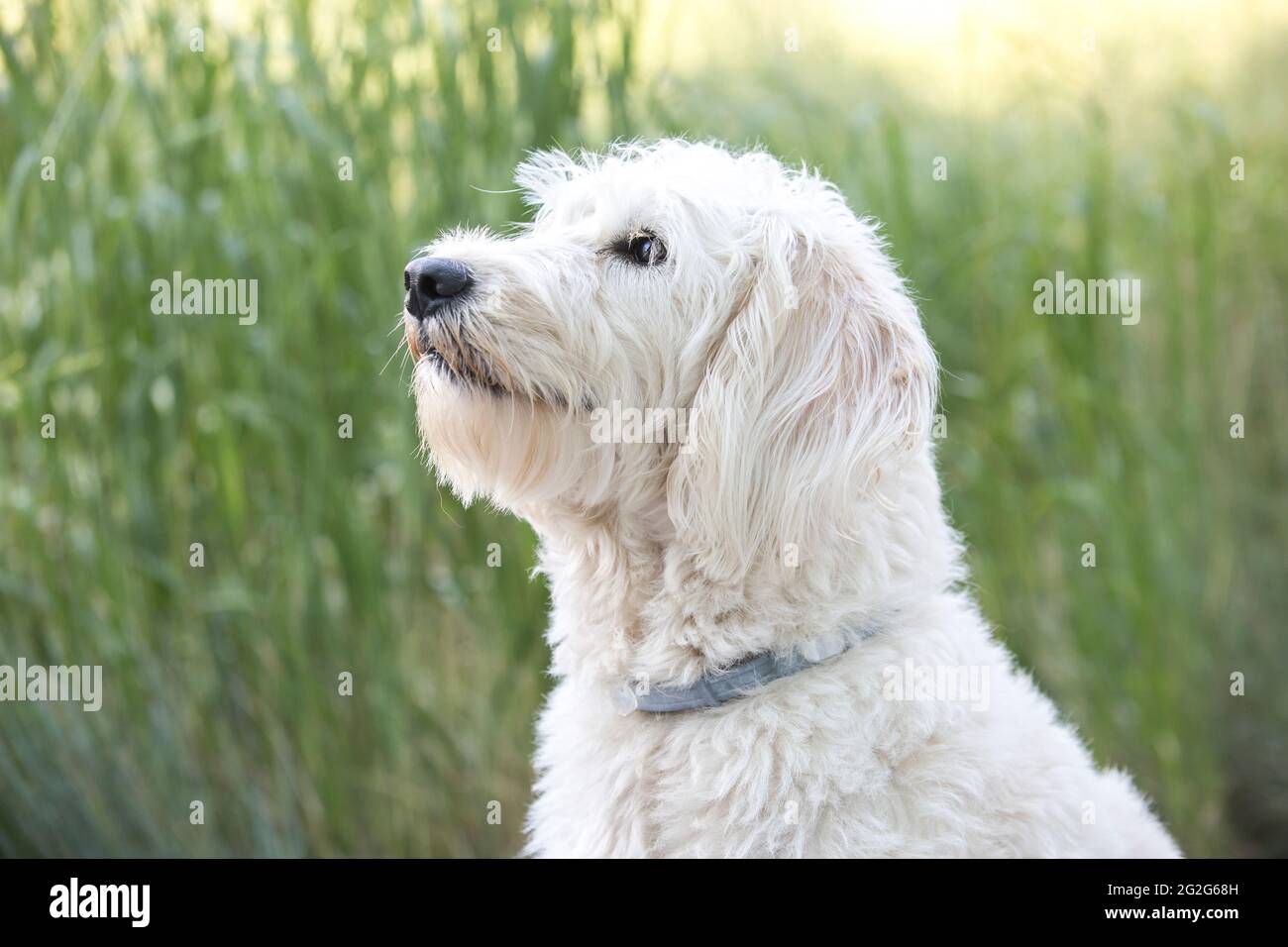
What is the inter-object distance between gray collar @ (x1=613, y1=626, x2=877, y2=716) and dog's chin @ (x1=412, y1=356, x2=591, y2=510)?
0.45 metres

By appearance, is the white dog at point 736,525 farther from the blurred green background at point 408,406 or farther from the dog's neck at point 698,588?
the blurred green background at point 408,406

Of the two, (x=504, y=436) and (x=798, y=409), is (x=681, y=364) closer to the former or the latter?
(x=798, y=409)

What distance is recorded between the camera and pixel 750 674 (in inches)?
86.0

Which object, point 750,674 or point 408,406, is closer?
point 750,674

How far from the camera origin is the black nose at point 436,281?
2162 millimetres

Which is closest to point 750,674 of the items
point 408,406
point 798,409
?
point 798,409

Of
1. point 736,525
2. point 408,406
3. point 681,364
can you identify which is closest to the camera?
point 736,525

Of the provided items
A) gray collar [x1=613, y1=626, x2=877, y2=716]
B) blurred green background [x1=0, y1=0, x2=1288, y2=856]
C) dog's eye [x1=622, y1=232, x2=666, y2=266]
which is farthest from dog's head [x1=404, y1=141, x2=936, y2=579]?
blurred green background [x1=0, y1=0, x2=1288, y2=856]

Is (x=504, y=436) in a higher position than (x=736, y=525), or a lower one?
higher

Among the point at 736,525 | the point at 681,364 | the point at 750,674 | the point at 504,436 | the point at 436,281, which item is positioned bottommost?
the point at 750,674

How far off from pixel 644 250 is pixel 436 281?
43cm

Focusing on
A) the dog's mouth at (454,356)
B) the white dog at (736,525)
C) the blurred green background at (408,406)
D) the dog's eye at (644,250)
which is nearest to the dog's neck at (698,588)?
the white dog at (736,525)

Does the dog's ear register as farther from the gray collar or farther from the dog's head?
the gray collar

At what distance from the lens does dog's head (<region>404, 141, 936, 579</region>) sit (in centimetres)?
217
